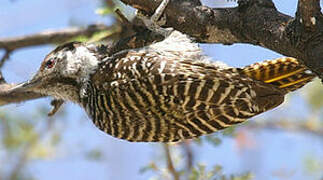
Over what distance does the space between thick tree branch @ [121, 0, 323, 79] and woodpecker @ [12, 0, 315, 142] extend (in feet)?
0.73

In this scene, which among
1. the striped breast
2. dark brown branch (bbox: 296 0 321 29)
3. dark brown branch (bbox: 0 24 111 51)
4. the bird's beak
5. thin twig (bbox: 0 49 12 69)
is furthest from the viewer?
dark brown branch (bbox: 0 24 111 51)

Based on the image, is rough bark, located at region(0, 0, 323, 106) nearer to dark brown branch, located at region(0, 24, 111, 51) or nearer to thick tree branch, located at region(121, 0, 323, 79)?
thick tree branch, located at region(121, 0, 323, 79)

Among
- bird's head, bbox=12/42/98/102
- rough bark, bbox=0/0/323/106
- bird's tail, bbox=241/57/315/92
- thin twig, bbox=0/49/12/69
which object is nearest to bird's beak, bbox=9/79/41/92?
bird's head, bbox=12/42/98/102

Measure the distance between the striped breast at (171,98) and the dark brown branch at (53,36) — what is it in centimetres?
133

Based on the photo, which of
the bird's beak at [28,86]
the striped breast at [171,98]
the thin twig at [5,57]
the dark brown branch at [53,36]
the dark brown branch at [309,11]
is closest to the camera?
the dark brown branch at [309,11]

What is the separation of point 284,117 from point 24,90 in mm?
3542

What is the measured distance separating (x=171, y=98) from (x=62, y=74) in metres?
1.02

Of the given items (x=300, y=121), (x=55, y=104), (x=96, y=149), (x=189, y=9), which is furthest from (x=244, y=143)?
(x=189, y=9)

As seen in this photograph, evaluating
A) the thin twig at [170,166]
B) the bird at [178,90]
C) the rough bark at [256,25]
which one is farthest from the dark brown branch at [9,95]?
the rough bark at [256,25]

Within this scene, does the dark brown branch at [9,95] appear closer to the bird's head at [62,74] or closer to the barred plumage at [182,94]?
the bird's head at [62,74]

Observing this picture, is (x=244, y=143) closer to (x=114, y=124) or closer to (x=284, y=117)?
(x=284, y=117)

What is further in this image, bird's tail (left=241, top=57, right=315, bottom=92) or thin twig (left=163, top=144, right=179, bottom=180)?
thin twig (left=163, top=144, right=179, bottom=180)

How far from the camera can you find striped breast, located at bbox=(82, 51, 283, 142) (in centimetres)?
340

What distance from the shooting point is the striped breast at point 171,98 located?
11.1 feet
